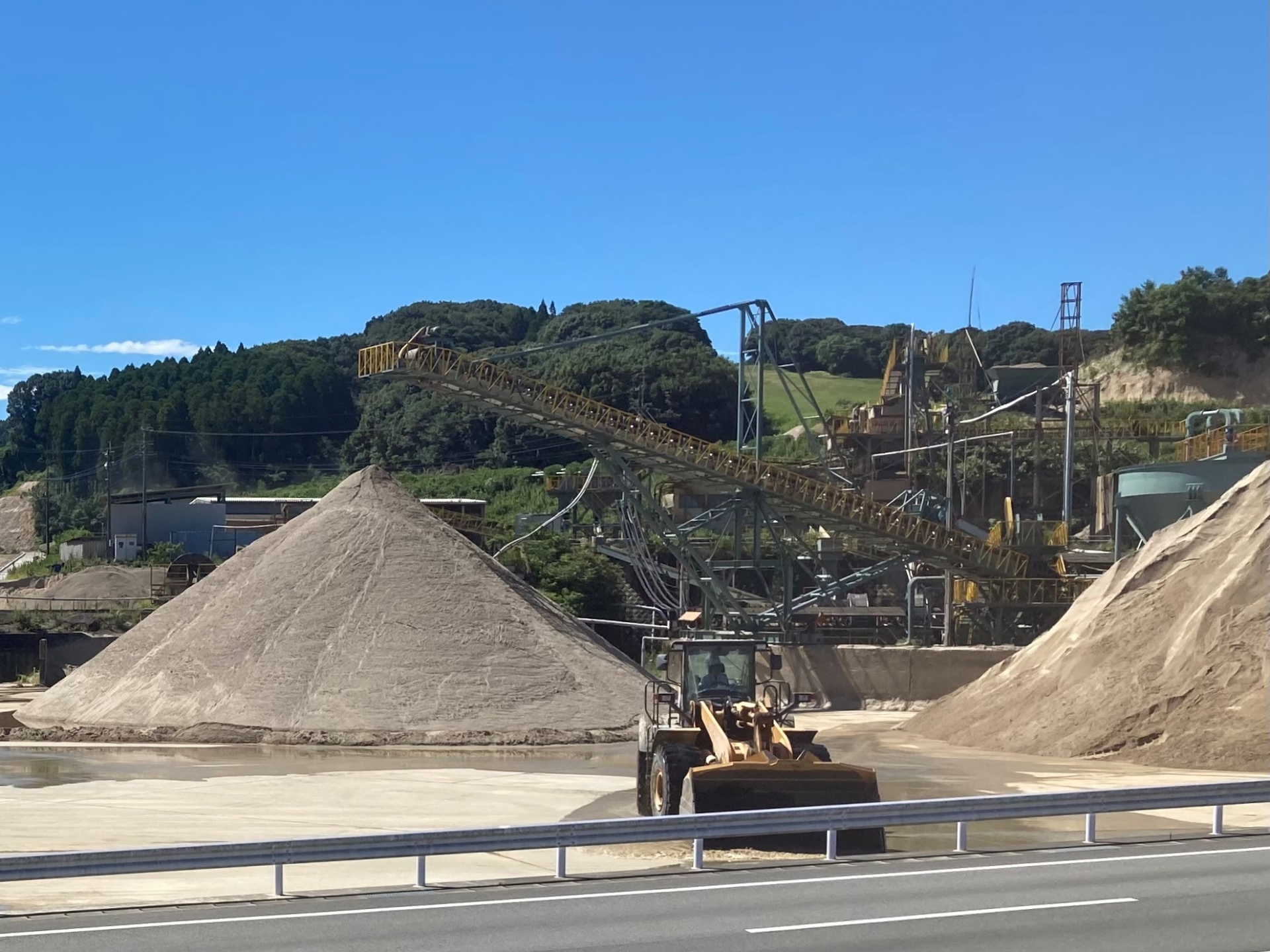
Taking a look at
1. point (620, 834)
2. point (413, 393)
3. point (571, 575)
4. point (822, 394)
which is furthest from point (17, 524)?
point (620, 834)

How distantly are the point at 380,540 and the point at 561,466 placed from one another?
58848 millimetres

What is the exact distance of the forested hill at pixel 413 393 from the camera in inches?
3551

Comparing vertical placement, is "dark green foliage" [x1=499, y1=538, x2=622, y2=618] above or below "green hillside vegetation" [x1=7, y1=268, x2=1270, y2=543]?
below

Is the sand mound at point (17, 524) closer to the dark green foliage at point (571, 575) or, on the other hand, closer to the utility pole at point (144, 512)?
the utility pole at point (144, 512)

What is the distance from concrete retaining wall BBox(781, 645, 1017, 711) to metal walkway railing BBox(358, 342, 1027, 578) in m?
3.80

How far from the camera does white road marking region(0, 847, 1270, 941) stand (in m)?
11.5

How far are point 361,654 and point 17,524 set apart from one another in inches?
3710

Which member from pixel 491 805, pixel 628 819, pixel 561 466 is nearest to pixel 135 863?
pixel 628 819

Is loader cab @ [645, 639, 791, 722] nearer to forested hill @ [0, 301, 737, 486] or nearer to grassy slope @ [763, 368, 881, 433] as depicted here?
forested hill @ [0, 301, 737, 486]

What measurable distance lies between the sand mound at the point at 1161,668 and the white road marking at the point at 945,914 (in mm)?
14306

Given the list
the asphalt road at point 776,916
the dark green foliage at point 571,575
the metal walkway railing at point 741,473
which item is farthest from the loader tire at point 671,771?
the dark green foliage at point 571,575

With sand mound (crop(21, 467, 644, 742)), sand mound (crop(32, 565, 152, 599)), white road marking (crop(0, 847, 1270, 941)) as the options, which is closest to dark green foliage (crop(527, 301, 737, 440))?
sand mound (crop(32, 565, 152, 599))

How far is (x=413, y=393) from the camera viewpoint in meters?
117

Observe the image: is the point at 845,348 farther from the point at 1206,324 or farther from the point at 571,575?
the point at 571,575
